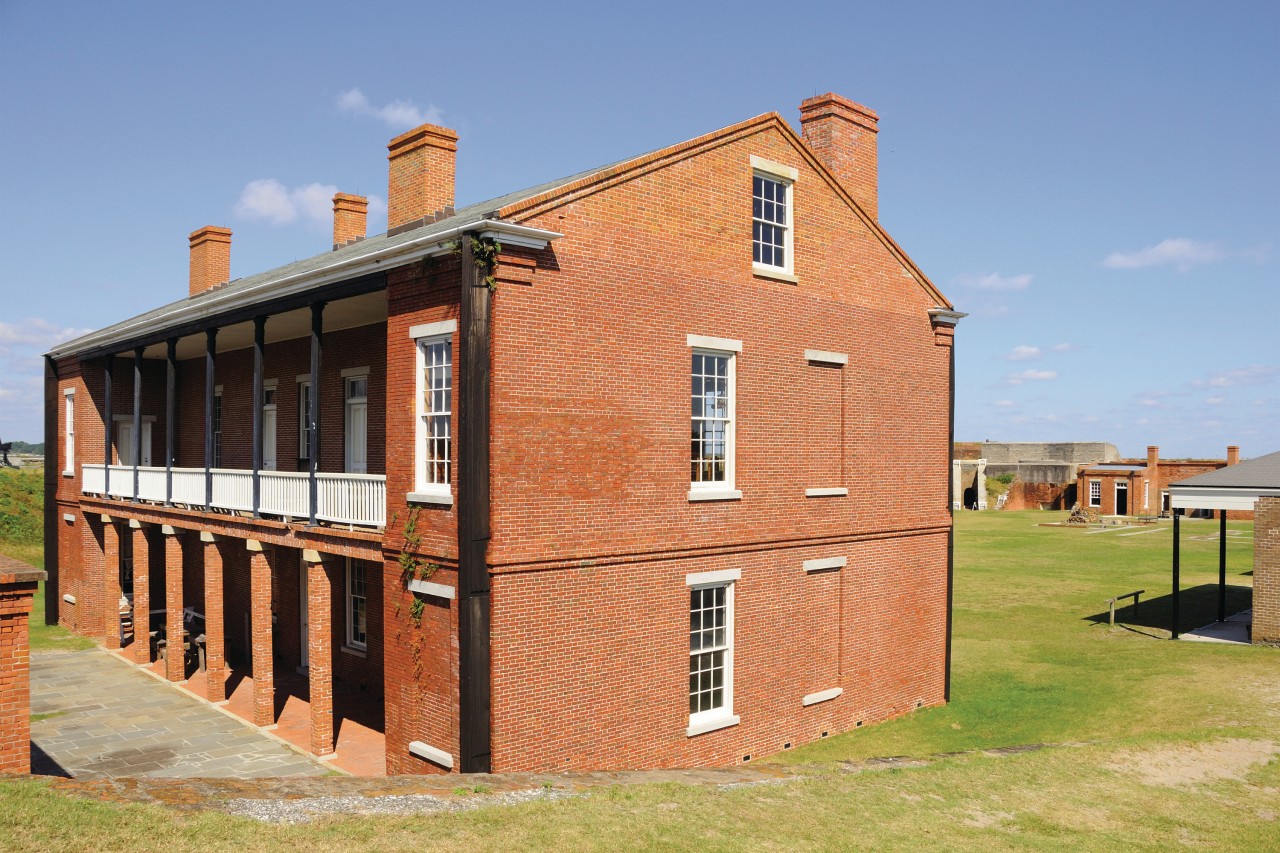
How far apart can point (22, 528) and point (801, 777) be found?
128 ft

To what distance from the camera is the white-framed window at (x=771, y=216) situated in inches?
645

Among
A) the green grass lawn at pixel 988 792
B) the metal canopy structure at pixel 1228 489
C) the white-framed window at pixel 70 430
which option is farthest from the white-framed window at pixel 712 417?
the white-framed window at pixel 70 430

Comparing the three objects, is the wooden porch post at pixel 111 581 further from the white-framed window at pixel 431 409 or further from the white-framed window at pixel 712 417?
the white-framed window at pixel 712 417

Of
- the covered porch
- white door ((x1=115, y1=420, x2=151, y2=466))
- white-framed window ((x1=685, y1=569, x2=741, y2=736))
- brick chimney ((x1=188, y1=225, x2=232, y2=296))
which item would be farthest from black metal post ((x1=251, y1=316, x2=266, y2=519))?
brick chimney ((x1=188, y1=225, x2=232, y2=296))

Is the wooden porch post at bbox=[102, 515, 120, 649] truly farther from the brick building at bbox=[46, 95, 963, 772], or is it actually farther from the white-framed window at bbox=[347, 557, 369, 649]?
the white-framed window at bbox=[347, 557, 369, 649]

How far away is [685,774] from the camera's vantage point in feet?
39.4

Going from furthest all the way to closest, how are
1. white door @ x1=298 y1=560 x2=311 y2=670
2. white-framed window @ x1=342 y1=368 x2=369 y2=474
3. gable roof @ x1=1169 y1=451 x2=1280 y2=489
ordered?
gable roof @ x1=1169 y1=451 x2=1280 y2=489 → white door @ x1=298 y1=560 x2=311 y2=670 → white-framed window @ x1=342 y1=368 x2=369 y2=474

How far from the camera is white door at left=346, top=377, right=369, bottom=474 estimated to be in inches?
765

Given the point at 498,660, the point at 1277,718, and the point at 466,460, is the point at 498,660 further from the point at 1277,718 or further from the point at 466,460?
the point at 1277,718

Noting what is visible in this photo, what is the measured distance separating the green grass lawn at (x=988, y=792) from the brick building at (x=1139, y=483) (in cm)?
4816

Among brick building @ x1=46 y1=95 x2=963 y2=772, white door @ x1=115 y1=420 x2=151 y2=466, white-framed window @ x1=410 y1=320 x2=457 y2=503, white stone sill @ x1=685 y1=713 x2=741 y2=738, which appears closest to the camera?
brick building @ x1=46 y1=95 x2=963 y2=772

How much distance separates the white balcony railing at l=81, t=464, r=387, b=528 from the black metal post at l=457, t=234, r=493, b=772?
2506mm

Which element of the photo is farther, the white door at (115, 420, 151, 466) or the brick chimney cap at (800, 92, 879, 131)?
the white door at (115, 420, 151, 466)

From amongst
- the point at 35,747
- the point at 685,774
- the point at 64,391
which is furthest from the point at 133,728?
the point at 64,391
